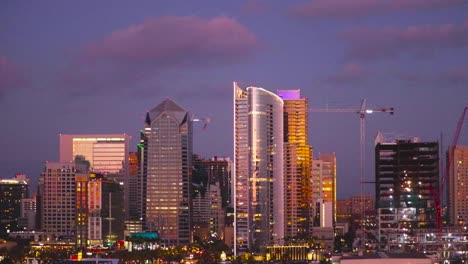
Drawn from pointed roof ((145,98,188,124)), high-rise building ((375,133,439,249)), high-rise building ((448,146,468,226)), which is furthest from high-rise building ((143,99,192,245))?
high-rise building ((375,133,439,249))

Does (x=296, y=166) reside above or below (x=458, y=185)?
above

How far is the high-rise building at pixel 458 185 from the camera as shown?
122625mm

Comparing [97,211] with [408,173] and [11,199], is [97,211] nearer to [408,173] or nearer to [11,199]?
[11,199]

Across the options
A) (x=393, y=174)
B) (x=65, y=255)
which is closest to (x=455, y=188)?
(x=393, y=174)

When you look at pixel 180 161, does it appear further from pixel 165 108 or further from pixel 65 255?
pixel 65 255

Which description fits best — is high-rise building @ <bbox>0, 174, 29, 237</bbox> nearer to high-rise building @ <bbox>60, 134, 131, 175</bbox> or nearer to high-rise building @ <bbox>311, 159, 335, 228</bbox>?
high-rise building @ <bbox>60, 134, 131, 175</bbox>

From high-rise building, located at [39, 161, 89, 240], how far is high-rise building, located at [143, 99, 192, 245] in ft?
26.3

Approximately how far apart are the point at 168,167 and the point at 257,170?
20713 millimetres

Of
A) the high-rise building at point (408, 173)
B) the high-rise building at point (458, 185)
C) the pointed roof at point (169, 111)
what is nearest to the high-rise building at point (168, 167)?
the pointed roof at point (169, 111)

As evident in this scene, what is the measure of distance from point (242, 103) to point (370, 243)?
31.9 meters

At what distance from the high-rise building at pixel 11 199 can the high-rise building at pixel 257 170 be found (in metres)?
34.8

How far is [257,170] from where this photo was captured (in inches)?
4860

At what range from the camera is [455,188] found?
124 meters

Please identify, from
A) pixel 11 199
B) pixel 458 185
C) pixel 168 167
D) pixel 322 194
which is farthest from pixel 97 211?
pixel 458 185
